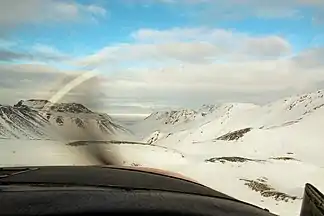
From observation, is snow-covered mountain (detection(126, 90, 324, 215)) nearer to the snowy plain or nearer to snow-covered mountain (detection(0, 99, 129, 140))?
the snowy plain

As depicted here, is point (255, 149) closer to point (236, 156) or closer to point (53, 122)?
point (236, 156)

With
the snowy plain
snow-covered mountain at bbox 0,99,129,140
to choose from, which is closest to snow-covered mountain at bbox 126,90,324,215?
the snowy plain

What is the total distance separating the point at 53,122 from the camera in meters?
→ 4.16

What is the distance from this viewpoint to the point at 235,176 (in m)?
14.6

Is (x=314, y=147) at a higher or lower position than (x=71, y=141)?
higher

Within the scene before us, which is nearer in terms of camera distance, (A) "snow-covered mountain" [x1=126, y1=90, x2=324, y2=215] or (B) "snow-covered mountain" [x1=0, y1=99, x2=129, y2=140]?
(B) "snow-covered mountain" [x1=0, y1=99, x2=129, y2=140]

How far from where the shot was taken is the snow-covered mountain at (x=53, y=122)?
384 cm

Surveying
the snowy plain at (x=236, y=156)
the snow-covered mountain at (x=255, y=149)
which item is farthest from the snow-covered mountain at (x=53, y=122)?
the snow-covered mountain at (x=255, y=149)

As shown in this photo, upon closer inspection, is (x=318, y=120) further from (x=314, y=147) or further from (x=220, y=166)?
(x=220, y=166)

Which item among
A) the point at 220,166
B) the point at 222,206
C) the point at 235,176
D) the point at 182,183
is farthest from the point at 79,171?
the point at 220,166

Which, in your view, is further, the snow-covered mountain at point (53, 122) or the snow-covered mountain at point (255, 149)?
the snow-covered mountain at point (255, 149)

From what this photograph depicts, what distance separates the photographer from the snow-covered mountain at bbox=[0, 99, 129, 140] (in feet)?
12.6

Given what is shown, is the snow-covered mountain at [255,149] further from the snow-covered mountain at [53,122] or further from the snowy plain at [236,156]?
the snow-covered mountain at [53,122]

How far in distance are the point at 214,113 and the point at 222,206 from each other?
4828cm
